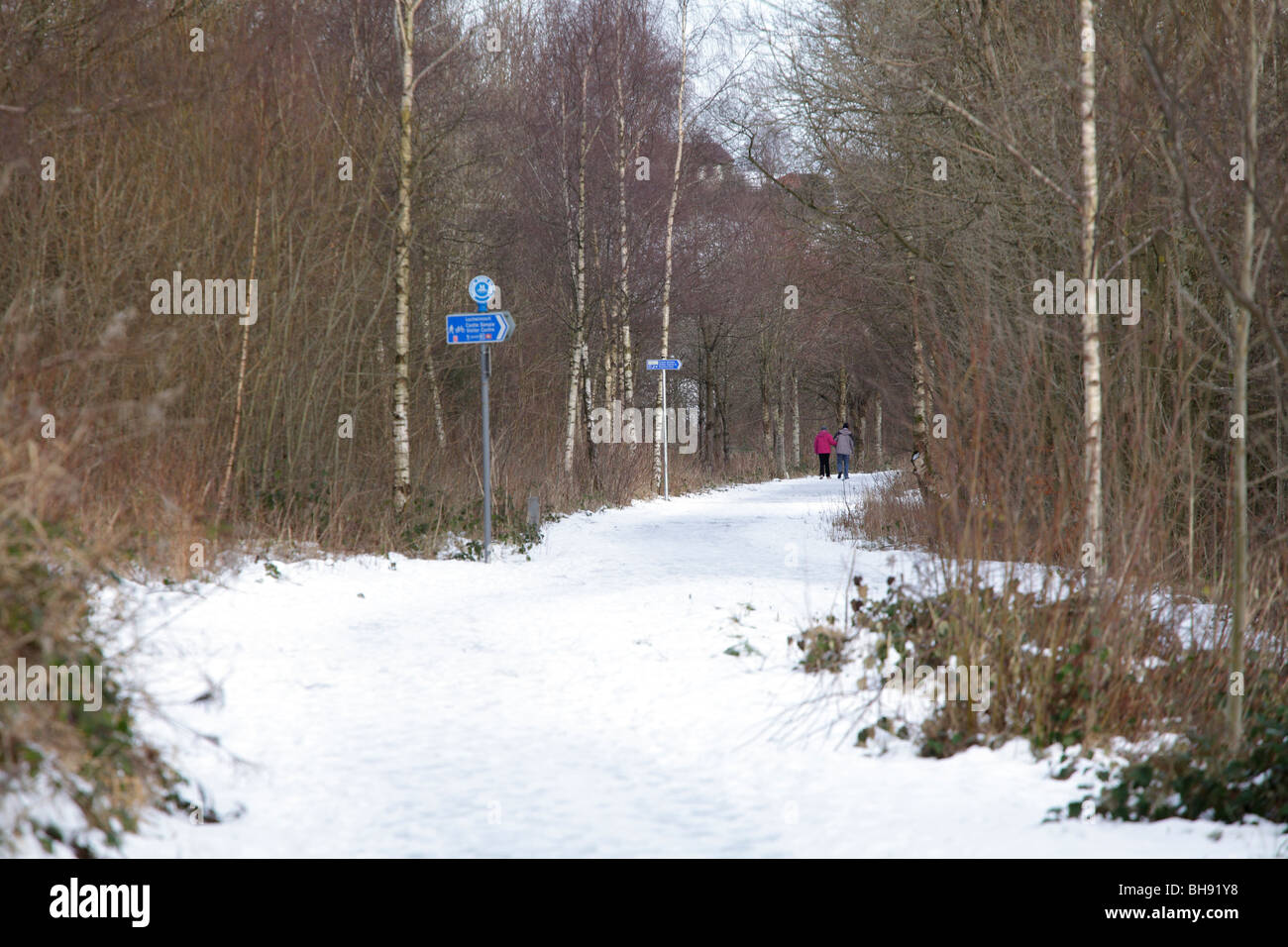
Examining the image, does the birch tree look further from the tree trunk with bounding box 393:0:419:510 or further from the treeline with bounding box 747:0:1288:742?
the treeline with bounding box 747:0:1288:742

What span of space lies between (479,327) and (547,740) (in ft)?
23.3

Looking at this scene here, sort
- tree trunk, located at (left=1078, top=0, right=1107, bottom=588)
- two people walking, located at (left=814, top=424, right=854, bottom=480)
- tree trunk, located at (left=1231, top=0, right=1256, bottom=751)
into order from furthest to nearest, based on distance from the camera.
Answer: two people walking, located at (left=814, top=424, right=854, bottom=480) → tree trunk, located at (left=1078, top=0, right=1107, bottom=588) → tree trunk, located at (left=1231, top=0, right=1256, bottom=751)

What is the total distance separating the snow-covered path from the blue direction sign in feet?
9.82

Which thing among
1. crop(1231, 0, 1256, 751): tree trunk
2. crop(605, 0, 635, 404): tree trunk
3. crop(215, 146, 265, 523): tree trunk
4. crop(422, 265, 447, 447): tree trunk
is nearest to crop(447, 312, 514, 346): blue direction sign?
crop(215, 146, 265, 523): tree trunk

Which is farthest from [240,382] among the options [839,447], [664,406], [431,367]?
[839,447]

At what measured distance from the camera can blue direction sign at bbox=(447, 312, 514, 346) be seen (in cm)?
1207

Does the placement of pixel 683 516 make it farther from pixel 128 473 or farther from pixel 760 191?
pixel 760 191

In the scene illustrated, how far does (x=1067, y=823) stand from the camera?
4.41 meters

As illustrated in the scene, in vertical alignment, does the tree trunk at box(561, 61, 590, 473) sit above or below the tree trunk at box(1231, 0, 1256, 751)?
above

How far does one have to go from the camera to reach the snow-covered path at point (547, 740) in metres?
4.29

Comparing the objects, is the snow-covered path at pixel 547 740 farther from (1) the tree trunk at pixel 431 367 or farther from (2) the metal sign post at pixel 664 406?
(2) the metal sign post at pixel 664 406

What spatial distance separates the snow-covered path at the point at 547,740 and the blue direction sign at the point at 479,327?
299 cm

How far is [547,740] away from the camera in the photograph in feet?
Result: 19.2
